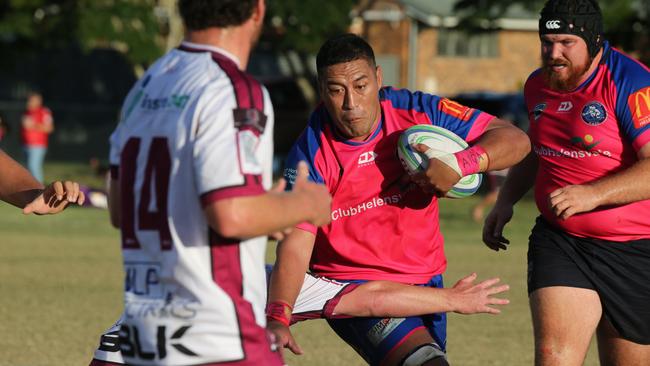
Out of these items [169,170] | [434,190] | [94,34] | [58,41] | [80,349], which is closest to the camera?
[169,170]

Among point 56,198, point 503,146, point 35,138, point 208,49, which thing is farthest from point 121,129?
point 35,138

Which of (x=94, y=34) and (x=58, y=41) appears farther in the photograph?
(x=58, y=41)

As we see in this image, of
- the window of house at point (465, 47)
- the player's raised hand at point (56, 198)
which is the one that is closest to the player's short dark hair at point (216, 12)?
the player's raised hand at point (56, 198)

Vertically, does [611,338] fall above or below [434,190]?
below

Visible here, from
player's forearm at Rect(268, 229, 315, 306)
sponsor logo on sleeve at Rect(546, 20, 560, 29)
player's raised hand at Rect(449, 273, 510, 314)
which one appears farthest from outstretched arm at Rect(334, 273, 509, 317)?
sponsor logo on sleeve at Rect(546, 20, 560, 29)

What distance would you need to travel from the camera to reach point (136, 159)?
12.9 feet

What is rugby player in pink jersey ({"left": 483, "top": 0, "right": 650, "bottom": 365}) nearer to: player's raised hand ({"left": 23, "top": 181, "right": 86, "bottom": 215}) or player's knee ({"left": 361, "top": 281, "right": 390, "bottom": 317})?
player's knee ({"left": 361, "top": 281, "right": 390, "bottom": 317})

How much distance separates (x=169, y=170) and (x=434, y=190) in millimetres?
1771

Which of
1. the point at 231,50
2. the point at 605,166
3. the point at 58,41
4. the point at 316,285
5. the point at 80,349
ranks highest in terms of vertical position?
the point at 231,50

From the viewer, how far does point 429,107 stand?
5770mm

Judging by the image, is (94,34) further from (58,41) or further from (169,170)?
(169,170)

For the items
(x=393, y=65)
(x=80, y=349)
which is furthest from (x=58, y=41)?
(x=80, y=349)

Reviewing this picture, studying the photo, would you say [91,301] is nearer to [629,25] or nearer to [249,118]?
[249,118]

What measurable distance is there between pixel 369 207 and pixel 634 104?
4.34 ft
